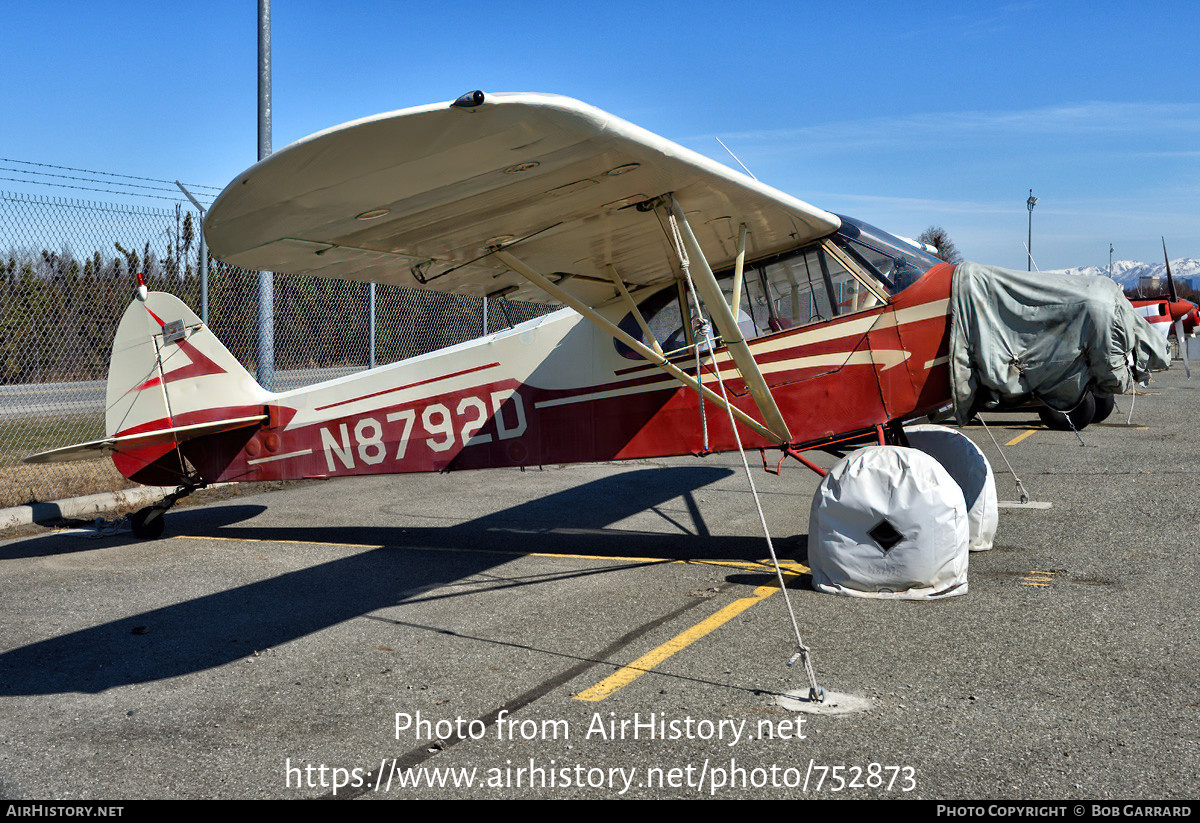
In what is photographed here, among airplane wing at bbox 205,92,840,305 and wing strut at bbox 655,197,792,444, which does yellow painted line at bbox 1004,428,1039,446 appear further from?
airplane wing at bbox 205,92,840,305

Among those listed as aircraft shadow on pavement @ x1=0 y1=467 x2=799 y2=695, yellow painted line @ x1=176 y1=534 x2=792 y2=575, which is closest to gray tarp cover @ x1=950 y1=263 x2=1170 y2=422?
Result: yellow painted line @ x1=176 y1=534 x2=792 y2=575

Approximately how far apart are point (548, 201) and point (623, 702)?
8.62 ft

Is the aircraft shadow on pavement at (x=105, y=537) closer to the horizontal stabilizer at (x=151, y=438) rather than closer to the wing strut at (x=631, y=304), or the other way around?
the horizontal stabilizer at (x=151, y=438)

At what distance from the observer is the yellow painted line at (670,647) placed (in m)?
3.96

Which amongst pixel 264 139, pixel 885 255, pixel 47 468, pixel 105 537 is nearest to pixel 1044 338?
pixel 885 255

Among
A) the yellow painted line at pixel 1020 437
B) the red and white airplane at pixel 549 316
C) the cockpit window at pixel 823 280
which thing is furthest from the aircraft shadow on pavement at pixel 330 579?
the yellow painted line at pixel 1020 437

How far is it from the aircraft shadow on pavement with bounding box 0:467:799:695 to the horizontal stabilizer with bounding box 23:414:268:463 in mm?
921

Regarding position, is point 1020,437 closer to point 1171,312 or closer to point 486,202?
point 1171,312

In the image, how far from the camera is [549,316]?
7.34 metres

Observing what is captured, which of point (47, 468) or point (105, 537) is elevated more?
point (47, 468)

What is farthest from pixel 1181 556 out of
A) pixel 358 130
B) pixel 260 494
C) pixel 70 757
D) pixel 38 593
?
pixel 260 494

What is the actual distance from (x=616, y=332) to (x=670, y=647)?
2088 mm

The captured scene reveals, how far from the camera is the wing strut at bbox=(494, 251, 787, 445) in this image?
5.15 metres

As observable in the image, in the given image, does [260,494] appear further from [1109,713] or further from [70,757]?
[1109,713]
